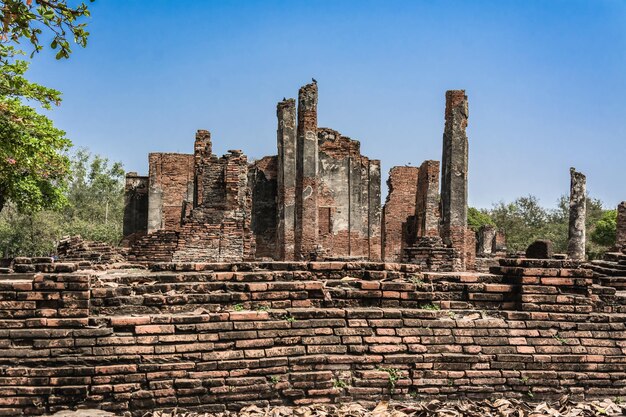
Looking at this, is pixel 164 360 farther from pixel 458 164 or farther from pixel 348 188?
pixel 348 188

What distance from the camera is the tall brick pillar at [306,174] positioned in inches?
769

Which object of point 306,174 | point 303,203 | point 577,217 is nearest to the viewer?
point 577,217

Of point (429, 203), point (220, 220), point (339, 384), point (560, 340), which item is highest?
point (429, 203)

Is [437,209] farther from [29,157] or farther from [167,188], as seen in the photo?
[29,157]

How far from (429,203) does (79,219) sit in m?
29.4

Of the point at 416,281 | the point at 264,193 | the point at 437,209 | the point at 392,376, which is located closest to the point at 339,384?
the point at 392,376

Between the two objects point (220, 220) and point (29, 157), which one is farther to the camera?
point (220, 220)

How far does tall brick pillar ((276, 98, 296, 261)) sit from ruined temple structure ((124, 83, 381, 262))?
3cm

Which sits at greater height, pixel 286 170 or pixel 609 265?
pixel 286 170

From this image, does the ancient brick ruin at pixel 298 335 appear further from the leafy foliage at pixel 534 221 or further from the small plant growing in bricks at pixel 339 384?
the leafy foliage at pixel 534 221

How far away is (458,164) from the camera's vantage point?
59.9ft

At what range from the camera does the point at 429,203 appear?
20922 mm

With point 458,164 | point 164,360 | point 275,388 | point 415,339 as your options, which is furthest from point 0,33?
point 458,164

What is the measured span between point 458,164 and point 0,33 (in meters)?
14.4
